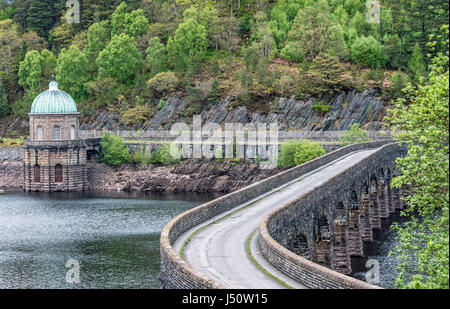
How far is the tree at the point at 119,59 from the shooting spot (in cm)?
14988

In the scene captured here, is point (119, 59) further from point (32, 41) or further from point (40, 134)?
point (32, 41)

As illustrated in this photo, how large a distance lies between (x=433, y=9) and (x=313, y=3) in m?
26.9

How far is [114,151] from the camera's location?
404ft

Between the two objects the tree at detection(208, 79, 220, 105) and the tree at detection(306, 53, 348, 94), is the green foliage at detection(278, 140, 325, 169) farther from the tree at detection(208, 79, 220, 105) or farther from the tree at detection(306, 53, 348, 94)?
the tree at detection(208, 79, 220, 105)

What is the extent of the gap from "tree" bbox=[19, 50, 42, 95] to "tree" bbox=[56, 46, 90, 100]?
7765 mm

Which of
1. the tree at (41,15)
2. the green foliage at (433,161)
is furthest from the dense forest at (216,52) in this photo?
the green foliage at (433,161)

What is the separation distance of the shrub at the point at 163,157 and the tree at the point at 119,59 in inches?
1357

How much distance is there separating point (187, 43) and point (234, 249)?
112887 mm

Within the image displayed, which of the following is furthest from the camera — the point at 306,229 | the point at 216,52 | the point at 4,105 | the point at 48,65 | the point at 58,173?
the point at 48,65

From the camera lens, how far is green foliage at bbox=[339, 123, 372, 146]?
110238mm

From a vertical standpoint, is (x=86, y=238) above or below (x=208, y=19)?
below

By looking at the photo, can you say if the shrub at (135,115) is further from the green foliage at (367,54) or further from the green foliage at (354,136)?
the green foliage at (354,136)

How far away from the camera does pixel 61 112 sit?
118 metres

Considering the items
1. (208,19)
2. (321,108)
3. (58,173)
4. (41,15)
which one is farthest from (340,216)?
(41,15)
